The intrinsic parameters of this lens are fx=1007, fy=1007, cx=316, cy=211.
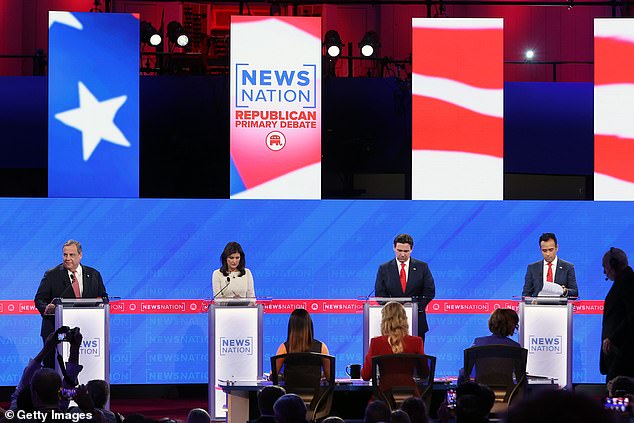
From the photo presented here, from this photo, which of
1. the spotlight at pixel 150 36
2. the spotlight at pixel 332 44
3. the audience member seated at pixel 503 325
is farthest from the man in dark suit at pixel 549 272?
the spotlight at pixel 150 36

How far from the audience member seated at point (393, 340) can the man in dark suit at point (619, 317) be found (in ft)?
4.43

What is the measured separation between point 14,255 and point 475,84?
4.49 meters

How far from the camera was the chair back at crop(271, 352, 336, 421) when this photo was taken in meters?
5.59

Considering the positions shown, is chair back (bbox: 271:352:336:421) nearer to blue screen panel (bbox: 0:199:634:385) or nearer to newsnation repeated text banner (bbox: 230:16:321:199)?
newsnation repeated text banner (bbox: 230:16:321:199)

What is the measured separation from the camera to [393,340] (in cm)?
579

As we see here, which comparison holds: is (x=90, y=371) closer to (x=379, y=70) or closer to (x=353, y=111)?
(x=353, y=111)

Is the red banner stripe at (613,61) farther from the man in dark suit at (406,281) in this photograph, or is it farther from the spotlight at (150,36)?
the spotlight at (150,36)

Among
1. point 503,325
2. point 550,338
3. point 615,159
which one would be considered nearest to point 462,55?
point 615,159

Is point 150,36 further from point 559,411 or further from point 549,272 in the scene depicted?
point 559,411

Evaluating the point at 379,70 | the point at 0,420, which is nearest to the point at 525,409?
the point at 0,420

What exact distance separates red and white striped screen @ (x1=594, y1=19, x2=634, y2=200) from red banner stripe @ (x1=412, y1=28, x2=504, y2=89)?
36.0 inches

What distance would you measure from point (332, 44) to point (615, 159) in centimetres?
351

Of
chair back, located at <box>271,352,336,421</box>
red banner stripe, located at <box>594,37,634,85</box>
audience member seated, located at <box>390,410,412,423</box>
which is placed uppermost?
red banner stripe, located at <box>594,37,634,85</box>

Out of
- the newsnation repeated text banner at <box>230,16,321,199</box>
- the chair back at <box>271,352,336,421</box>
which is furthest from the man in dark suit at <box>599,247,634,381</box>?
the newsnation repeated text banner at <box>230,16,321,199</box>
